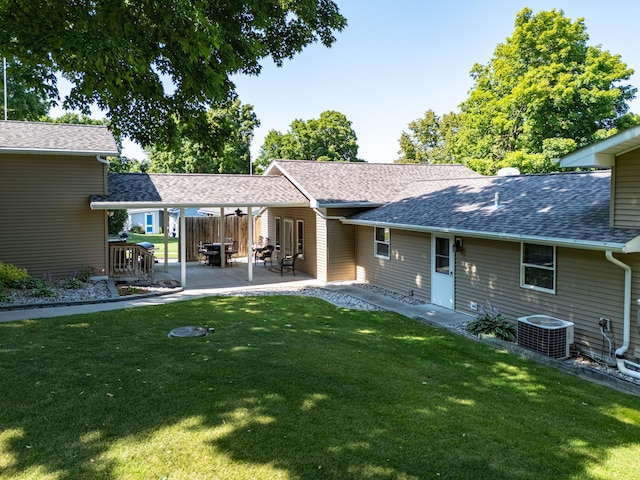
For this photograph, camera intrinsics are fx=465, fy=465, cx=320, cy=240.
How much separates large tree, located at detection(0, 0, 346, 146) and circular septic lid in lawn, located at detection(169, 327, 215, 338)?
369 cm

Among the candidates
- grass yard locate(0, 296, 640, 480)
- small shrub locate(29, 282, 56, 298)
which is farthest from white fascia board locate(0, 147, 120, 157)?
grass yard locate(0, 296, 640, 480)

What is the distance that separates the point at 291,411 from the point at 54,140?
1365cm

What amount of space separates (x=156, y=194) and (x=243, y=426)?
12.4m

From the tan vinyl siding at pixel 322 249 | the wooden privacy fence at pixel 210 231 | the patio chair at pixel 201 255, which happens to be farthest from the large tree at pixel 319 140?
the tan vinyl siding at pixel 322 249

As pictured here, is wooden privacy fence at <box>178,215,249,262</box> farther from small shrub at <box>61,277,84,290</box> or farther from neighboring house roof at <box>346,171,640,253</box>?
neighboring house roof at <box>346,171,640,253</box>

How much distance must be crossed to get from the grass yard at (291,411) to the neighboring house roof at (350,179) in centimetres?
851

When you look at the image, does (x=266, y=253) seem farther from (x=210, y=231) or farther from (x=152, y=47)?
(x=152, y=47)

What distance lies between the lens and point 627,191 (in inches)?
316

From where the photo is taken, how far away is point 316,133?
136 feet

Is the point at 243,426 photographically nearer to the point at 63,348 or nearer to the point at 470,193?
the point at 63,348

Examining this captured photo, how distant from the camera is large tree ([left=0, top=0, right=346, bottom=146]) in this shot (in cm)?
657

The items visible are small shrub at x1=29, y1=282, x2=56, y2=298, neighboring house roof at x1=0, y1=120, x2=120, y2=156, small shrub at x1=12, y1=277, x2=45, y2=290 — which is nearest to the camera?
small shrub at x1=29, y1=282, x2=56, y2=298

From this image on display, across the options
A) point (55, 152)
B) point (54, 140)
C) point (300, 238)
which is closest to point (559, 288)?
point (300, 238)

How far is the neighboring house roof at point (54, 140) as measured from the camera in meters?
13.6
